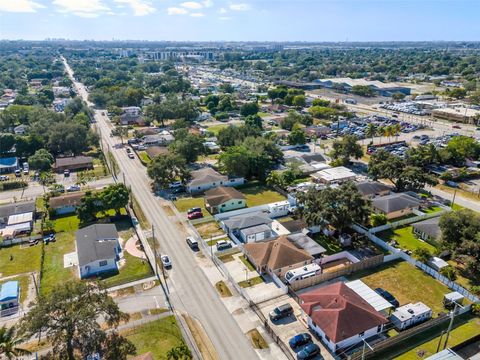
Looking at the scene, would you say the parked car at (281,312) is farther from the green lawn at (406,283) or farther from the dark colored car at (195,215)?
the dark colored car at (195,215)

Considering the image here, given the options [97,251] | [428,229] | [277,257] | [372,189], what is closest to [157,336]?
[97,251]

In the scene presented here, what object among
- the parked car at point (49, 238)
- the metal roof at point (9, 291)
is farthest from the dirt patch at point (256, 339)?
the parked car at point (49, 238)

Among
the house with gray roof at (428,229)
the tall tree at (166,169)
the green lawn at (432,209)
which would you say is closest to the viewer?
the house with gray roof at (428,229)

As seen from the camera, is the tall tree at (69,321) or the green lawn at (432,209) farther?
the green lawn at (432,209)

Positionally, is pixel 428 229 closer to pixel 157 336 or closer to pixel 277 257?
pixel 277 257

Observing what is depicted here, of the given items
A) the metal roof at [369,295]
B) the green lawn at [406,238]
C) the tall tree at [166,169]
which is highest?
the tall tree at [166,169]

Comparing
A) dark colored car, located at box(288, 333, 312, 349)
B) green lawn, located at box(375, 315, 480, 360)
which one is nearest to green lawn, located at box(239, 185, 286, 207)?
dark colored car, located at box(288, 333, 312, 349)

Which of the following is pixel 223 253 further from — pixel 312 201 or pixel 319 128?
pixel 319 128

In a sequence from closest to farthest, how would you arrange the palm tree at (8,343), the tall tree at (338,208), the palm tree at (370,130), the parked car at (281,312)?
the palm tree at (8,343) → the parked car at (281,312) → the tall tree at (338,208) → the palm tree at (370,130)
